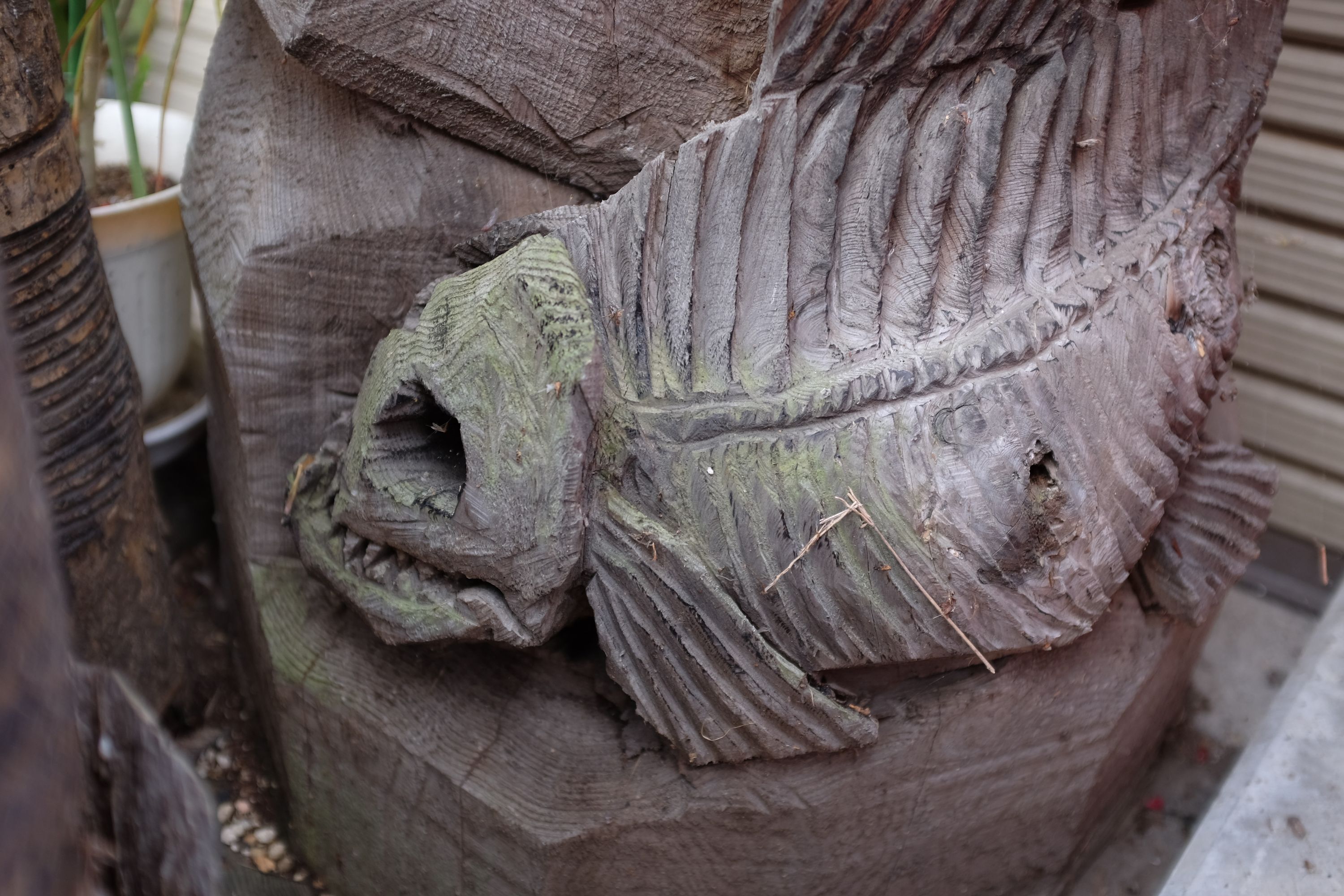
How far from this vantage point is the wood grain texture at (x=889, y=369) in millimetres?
1172

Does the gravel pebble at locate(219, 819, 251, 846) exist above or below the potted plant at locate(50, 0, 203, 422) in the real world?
below

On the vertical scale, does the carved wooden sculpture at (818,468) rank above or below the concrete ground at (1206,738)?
above

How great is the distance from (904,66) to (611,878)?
3.60 feet

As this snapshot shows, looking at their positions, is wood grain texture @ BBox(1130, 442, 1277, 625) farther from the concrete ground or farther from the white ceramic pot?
the white ceramic pot

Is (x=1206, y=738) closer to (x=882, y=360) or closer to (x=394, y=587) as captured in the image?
(x=882, y=360)

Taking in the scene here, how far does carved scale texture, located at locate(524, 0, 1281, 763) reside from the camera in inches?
46.1

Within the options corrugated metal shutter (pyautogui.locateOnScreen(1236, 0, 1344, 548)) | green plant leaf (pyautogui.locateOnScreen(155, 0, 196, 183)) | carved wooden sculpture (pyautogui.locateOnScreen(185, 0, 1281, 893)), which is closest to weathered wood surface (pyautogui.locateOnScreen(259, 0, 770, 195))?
carved wooden sculpture (pyautogui.locateOnScreen(185, 0, 1281, 893))

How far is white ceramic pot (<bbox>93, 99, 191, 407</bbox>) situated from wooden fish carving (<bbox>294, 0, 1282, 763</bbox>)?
88 cm

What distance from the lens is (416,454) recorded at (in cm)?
137

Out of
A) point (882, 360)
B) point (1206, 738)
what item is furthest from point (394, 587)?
point (1206, 738)

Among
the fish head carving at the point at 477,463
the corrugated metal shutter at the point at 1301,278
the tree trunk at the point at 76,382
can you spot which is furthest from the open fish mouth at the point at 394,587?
the corrugated metal shutter at the point at 1301,278

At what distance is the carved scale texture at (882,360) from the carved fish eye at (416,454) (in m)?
0.22

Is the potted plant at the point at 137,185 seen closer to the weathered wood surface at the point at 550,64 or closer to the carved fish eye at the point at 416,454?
the weathered wood surface at the point at 550,64

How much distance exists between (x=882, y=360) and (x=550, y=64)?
2.24ft
